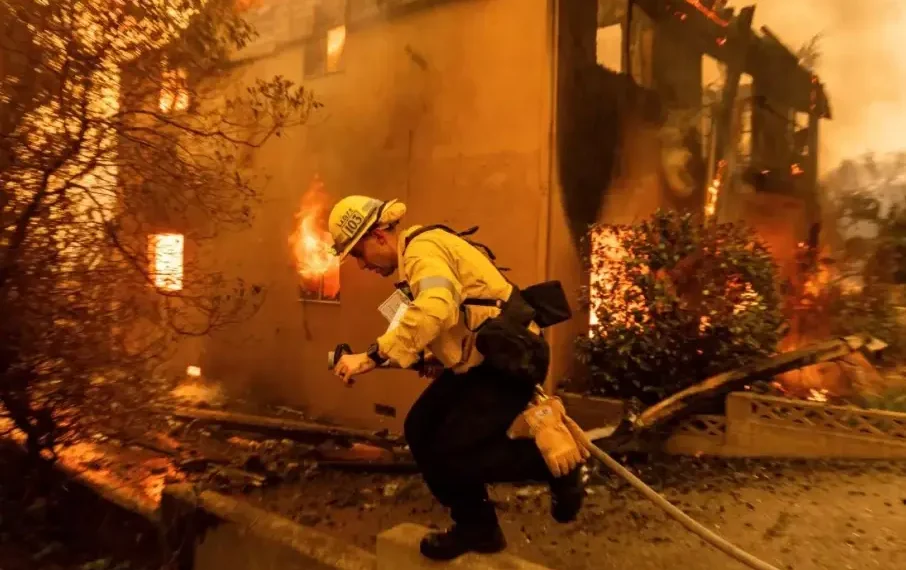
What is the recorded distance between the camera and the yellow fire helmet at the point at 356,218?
343 centimetres

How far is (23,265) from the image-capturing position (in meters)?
5.21

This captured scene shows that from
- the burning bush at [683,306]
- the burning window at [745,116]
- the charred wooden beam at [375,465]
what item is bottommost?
the charred wooden beam at [375,465]

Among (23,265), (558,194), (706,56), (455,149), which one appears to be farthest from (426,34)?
(23,265)

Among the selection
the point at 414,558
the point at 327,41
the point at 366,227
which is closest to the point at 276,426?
the point at 414,558

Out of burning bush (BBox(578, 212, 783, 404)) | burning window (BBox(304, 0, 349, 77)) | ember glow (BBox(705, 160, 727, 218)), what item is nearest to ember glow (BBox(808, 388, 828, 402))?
burning bush (BBox(578, 212, 783, 404))

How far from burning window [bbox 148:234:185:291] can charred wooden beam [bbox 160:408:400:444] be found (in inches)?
70.9

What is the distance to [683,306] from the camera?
21.6 ft

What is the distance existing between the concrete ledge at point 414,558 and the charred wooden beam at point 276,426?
4.02 meters

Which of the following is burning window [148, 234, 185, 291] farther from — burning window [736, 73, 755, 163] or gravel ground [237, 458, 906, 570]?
burning window [736, 73, 755, 163]

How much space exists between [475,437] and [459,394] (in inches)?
9.3

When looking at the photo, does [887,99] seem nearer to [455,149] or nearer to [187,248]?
[455,149]

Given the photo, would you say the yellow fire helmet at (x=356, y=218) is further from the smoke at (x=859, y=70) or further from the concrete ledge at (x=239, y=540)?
the smoke at (x=859, y=70)

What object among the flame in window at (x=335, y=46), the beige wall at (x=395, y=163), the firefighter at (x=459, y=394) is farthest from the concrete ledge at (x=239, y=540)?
the flame in window at (x=335, y=46)

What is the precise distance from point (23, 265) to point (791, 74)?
907 cm
